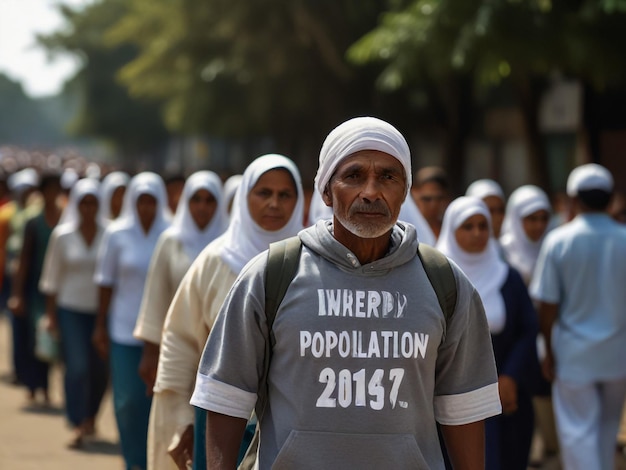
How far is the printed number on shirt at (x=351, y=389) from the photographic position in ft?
9.99

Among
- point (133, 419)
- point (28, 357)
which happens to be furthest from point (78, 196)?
point (133, 419)

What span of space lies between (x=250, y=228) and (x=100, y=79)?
156 feet

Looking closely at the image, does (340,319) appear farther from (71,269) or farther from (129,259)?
(71,269)

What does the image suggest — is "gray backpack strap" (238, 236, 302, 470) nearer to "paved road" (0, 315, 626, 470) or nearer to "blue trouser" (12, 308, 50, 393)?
"paved road" (0, 315, 626, 470)

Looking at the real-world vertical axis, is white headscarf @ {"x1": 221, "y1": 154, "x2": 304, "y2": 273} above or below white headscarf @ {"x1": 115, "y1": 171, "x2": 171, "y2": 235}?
below

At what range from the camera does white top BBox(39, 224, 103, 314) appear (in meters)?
9.24

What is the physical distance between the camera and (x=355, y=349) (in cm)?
305

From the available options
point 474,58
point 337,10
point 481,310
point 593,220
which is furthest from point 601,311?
point 337,10

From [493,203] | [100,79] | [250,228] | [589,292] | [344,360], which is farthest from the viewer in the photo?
[100,79]

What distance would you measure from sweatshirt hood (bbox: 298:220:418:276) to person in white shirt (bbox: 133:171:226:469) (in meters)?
2.04

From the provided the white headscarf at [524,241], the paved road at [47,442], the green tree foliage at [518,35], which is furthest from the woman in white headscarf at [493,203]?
the green tree foliage at [518,35]

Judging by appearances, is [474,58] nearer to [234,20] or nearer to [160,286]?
[160,286]

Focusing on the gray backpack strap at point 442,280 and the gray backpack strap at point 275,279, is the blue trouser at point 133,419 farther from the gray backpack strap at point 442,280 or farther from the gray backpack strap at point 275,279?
the gray backpack strap at point 442,280

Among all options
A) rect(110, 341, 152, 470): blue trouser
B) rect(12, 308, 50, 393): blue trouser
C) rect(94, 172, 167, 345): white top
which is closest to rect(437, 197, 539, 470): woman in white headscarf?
rect(110, 341, 152, 470): blue trouser
